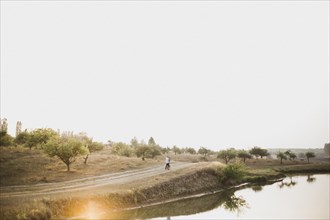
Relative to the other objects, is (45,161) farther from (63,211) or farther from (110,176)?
(63,211)

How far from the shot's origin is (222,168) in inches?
2650

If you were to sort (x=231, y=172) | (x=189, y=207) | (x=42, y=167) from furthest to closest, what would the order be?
(x=231, y=172)
(x=42, y=167)
(x=189, y=207)

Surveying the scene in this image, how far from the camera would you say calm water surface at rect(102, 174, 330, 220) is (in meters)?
38.4

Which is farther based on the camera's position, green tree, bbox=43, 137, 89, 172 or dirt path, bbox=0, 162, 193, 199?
green tree, bbox=43, 137, 89, 172

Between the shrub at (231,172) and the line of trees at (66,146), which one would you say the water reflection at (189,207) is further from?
the line of trees at (66,146)

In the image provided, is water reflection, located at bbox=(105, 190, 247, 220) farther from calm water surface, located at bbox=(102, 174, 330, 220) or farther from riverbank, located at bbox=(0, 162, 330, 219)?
riverbank, located at bbox=(0, 162, 330, 219)

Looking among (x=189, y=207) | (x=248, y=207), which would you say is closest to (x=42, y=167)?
(x=189, y=207)

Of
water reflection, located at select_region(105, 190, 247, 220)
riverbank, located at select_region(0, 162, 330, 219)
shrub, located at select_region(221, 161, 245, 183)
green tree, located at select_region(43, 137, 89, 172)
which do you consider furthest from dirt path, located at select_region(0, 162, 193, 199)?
shrub, located at select_region(221, 161, 245, 183)

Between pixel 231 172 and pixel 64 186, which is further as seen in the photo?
pixel 231 172

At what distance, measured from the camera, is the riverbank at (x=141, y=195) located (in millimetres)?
30803

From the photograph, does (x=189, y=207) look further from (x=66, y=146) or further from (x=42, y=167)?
(x=42, y=167)

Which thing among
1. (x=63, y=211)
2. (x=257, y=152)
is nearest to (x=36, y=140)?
(x=63, y=211)

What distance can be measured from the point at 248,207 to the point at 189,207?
9.49 m

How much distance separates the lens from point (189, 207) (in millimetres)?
44062
